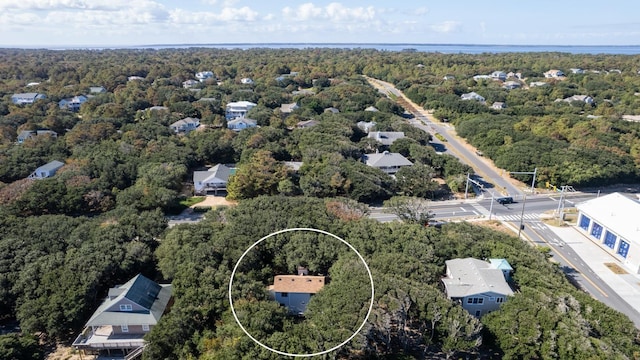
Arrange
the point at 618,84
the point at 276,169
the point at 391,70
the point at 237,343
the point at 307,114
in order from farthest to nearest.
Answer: the point at 391,70, the point at 618,84, the point at 307,114, the point at 276,169, the point at 237,343

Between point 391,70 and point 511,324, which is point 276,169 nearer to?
point 511,324

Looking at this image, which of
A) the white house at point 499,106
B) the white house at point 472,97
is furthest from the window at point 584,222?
the white house at point 472,97

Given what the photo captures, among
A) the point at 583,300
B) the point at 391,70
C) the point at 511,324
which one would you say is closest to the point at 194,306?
the point at 511,324

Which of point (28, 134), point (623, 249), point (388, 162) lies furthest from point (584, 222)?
point (28, 134)

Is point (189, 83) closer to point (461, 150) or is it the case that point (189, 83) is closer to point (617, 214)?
point (461, 150)

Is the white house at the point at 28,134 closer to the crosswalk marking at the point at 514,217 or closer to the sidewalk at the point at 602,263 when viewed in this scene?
the crosswalk marking at the point at 514,217
